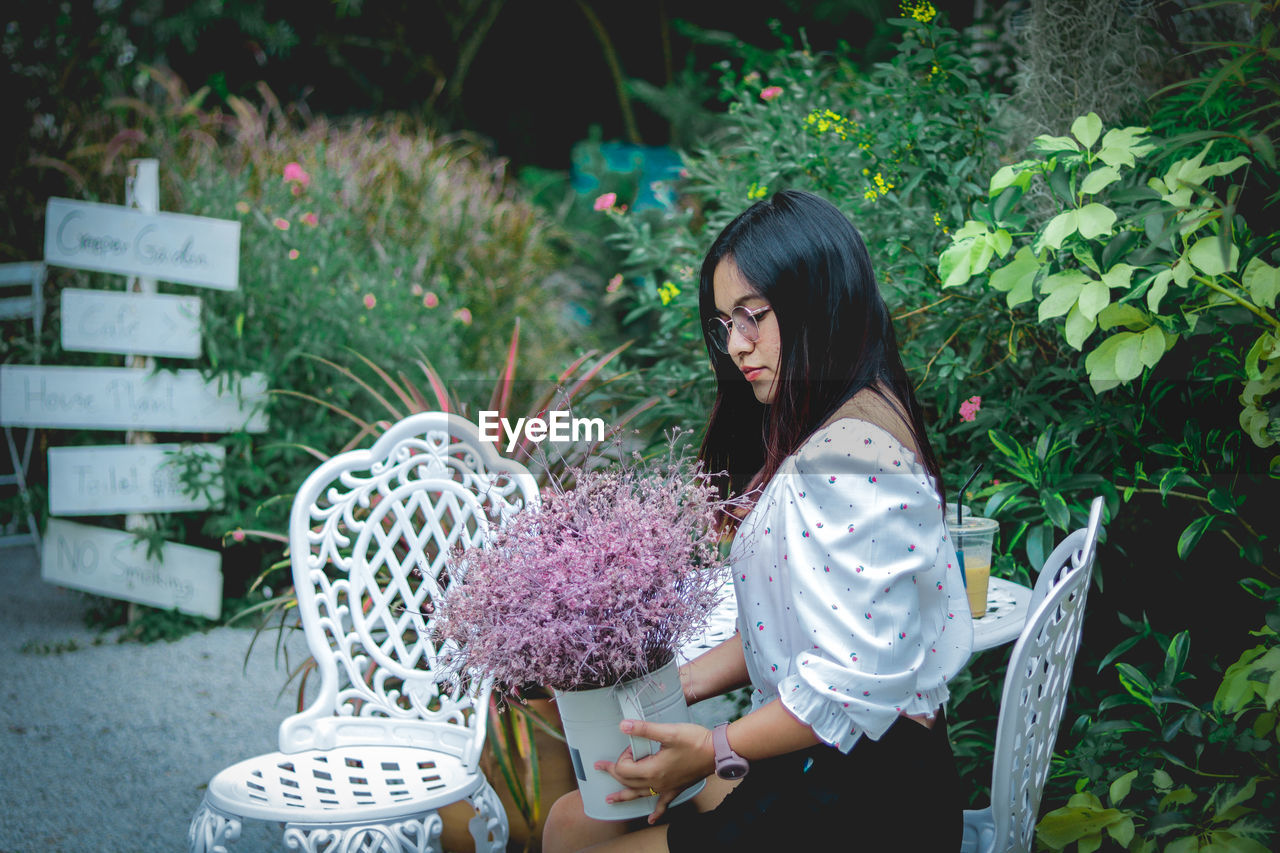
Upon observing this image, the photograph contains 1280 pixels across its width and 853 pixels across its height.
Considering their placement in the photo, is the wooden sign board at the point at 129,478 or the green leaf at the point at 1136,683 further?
the wooden sign board at the point at 129,478

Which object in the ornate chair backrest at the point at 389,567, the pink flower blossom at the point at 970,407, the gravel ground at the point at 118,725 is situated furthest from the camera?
the gravel ground at the point at 118,725

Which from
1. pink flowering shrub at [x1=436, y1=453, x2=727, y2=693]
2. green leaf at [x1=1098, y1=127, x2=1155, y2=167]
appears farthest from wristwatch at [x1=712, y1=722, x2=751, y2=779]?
green leaf at [x1=1098, y1=127, x2=1155, y2=167]

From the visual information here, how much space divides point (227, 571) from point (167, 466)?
0.53 metres

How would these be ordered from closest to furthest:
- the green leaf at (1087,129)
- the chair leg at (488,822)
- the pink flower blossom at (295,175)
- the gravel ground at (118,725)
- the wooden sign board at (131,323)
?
1. the green leaf at (1087,129)
2. the chair leg at (488,822)
3. the gravel ground at (118,725)
4. the wooden sign board at (131,323)
5. the pink flower blossom at (295,175)

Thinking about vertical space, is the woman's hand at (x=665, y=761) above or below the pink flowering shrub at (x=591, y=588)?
below

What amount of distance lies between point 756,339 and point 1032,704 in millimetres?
616

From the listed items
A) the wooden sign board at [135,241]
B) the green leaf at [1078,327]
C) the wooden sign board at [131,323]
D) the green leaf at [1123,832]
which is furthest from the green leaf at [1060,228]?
the wooden sign board at [131,323]

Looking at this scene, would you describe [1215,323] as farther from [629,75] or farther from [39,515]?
[629,75]

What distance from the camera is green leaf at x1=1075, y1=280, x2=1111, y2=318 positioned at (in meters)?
1.66

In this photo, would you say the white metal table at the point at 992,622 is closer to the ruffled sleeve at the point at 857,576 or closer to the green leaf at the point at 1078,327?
the ruffled sleeve at the point at 857,576

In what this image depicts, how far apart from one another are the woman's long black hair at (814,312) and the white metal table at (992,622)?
34cm

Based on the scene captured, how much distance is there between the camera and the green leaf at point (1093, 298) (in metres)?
1.66

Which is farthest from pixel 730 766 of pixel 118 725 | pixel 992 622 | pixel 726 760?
pixel 118 725

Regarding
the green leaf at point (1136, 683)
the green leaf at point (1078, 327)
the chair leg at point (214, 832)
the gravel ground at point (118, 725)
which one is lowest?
the gravel ground at point (118, 725)
